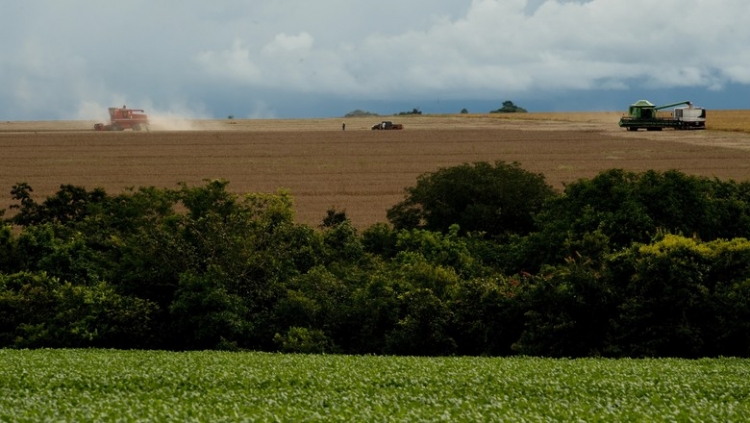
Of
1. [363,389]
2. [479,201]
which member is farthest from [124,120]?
[363,389]

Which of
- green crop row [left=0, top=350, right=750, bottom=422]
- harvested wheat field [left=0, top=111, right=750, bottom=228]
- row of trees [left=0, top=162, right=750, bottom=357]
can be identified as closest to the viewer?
green crop row [left=0, top=350, right=750, bottom=422]

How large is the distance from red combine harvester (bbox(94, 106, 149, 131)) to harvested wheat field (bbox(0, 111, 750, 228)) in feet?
11.1

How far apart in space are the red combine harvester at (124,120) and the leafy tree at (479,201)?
269 ft

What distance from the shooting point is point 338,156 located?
99.1 meters

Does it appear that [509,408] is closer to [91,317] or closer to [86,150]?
[91,317]

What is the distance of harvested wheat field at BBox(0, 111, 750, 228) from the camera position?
80562 mm

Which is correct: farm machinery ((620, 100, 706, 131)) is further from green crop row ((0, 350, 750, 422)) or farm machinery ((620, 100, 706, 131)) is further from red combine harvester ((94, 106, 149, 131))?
green crop row ((0, 350, 750, 422))

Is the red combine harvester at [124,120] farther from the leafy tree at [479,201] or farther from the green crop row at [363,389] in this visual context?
the green crop row at [363,389]

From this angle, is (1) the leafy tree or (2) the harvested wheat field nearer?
(1) the leafy tree

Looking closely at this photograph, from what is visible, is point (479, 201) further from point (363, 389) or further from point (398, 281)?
point (363, 389)

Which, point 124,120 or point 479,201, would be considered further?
point 124,120

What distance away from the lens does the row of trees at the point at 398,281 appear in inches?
1489

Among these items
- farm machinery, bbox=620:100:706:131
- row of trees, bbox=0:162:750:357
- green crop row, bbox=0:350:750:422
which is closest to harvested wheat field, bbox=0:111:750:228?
farm machinery, bbox=620:100:706:131

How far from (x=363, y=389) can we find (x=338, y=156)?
239 ft
